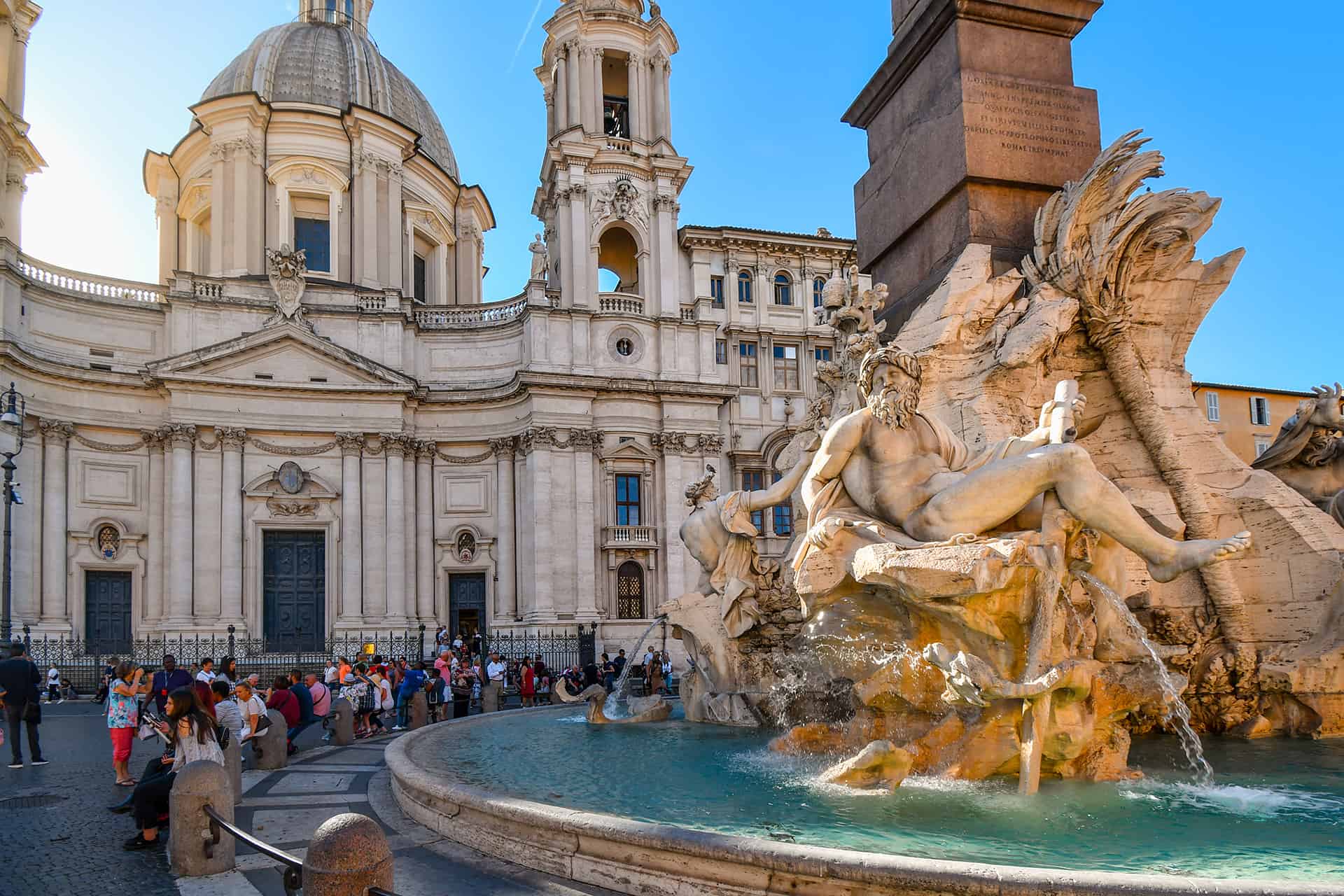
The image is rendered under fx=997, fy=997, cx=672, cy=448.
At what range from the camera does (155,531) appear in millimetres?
32000

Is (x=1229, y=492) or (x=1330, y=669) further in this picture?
(x=1229, y=492)

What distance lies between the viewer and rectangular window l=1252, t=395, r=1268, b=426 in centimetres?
2653

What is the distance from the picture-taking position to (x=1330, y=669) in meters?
7.30

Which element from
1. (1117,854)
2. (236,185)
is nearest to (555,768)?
(1117,854)

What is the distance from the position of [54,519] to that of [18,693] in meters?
22.8

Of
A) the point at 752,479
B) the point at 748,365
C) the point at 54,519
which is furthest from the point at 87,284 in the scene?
the point at 752,479

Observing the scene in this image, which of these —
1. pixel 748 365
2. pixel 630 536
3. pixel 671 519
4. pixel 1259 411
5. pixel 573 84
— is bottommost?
pixel 630 536

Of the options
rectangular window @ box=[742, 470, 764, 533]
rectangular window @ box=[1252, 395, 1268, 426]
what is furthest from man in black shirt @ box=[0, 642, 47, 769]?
rectangular window @ box=[742, 470, 764, 533]

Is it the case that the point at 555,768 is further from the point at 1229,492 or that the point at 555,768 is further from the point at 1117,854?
the point at 1229,492

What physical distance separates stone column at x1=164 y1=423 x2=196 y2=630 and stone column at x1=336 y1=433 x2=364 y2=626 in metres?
4.50

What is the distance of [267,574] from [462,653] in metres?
10.2

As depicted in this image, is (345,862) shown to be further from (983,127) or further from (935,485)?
(983,127)

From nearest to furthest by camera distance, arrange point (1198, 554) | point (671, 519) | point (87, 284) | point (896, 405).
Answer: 1. point (1198, 554)
2. point (896, 405)
3. point (87, 284)
4. point (671, 519)

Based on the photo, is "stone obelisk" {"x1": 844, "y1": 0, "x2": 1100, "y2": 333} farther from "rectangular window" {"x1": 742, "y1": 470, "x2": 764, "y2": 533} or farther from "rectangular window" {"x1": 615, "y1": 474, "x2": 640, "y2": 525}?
"rectangular window" {"x1": 742, "y1": 470, "x2": 764, "y2": 533}
